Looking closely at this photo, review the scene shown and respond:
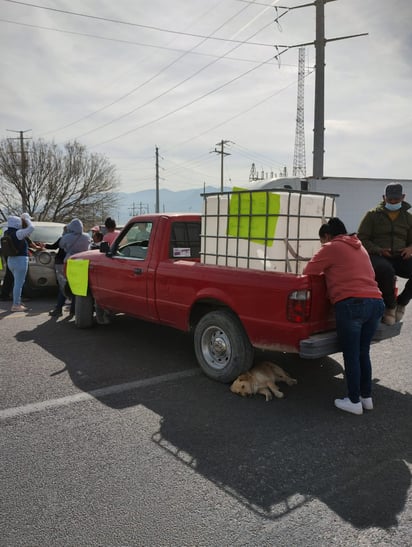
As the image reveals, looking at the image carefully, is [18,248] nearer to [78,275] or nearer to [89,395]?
[78,275]

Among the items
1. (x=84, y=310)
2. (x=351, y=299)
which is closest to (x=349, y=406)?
(x=351, y=299)

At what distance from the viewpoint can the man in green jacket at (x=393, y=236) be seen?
4852mm

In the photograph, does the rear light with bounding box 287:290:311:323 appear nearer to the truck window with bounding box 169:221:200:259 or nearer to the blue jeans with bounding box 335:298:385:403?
the blue jeans with bounding box 335:298:385:403

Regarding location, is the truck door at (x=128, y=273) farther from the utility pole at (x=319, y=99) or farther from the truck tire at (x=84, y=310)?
the utility pole at (x=319, y=99)

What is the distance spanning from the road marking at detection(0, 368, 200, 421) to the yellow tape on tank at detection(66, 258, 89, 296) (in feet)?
8.18

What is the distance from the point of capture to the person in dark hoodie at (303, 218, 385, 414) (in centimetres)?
380

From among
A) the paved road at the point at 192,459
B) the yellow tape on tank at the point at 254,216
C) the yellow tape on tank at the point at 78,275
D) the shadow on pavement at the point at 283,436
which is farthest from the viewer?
the yellow tape on tank at the point at 78,275

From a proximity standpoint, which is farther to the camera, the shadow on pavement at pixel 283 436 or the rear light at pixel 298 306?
the rear light at pixel 298 306

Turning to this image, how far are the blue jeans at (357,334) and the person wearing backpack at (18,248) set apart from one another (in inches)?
252

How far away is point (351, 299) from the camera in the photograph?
3.78 meters

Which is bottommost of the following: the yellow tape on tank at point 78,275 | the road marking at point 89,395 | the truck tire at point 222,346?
the road marking at point 89,395

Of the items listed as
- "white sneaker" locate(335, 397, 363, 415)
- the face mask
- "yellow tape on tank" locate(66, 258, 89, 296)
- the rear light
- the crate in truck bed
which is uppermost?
the face mask

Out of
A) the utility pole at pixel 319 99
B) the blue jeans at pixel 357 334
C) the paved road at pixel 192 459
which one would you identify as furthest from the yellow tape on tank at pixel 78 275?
the utility pole at pixel 319 99

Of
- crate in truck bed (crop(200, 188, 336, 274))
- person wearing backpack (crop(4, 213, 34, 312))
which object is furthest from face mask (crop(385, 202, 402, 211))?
person wearing backpack (crop(4, 213, 34, 312))
